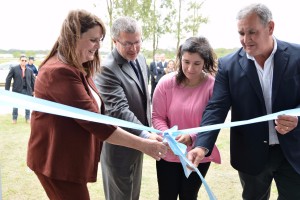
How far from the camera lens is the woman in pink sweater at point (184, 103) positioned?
90.3 inches

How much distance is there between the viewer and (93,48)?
5.88ft

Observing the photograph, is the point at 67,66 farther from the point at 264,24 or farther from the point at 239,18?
the point at 264,24

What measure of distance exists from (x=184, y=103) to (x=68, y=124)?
100 cm

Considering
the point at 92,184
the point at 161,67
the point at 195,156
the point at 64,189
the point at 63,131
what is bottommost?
the point at 92,184

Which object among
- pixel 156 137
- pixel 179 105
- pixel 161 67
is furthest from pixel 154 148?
pixel 161 67

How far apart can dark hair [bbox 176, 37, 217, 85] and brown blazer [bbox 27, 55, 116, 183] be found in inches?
35.1

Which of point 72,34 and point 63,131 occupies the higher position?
point 72,34

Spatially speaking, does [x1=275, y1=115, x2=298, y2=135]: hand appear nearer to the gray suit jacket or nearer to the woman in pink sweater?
the woman in pink sweater

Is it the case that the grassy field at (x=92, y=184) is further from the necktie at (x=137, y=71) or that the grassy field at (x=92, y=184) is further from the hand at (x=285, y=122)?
the hand at (x=285, y=122)

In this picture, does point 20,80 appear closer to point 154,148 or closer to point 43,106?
point 154,148

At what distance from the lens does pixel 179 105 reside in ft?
7.73

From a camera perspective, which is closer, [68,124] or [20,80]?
[68,124]

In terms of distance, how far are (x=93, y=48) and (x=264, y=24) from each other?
1128 millimetres

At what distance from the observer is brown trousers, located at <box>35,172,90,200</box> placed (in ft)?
5.68
